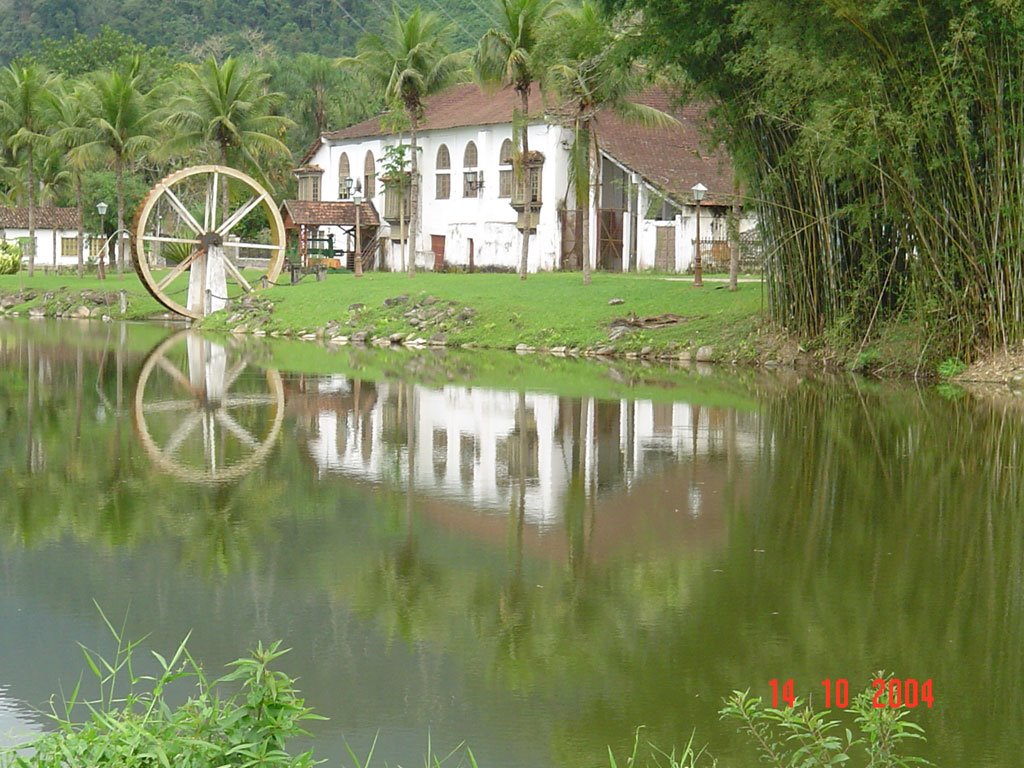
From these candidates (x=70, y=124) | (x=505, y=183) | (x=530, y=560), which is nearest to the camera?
(x=530, y=560)

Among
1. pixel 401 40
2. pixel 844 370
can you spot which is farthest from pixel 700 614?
Answer: pixel 401 40

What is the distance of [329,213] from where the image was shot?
58.8 meters

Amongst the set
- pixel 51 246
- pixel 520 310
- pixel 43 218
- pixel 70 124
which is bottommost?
pixel 520 310

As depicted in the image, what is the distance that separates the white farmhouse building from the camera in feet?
161

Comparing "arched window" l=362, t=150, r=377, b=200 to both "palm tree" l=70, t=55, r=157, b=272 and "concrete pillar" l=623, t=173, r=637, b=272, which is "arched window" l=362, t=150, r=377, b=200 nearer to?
"palm tree" l=70, t=55, r=157, b=272

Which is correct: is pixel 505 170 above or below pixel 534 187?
above

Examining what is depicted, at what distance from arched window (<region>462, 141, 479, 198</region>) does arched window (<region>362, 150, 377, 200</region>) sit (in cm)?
543

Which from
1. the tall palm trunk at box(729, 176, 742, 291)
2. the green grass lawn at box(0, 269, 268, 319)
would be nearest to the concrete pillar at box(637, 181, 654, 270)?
the tall palm trunk at box(729, 176, 742, 291)

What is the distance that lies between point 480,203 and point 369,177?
7190 mm

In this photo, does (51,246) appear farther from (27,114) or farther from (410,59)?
(410,59)

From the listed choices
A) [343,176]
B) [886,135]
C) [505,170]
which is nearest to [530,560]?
[886,135]

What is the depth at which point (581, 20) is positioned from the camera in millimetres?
36750

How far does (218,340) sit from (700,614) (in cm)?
3182

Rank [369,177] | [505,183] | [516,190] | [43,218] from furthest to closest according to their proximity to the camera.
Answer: [43,218] → [369,177] → [505,183] → [516,190]
